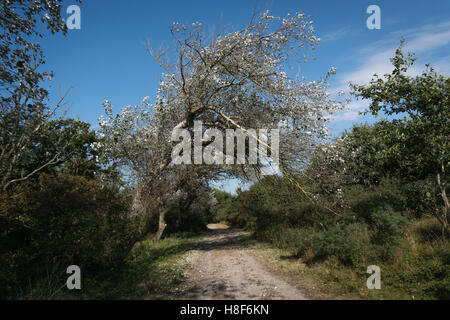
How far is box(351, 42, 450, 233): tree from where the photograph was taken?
698 centimetres

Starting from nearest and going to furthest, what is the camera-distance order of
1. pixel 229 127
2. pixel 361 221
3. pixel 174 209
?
pixel 361 221 → pixel 229 127 → pixel 174 209

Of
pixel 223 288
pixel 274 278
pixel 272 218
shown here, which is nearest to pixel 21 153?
pixel 223 288

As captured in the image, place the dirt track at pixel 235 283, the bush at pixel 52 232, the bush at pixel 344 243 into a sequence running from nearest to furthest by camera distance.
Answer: the dirt track at pixel 235 283, the bush at pixel 52 232, the bush at pixel 344 243

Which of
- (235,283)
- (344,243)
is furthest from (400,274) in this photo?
(235,283)

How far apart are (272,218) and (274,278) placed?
32.1 ft

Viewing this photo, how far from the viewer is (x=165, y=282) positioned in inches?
313

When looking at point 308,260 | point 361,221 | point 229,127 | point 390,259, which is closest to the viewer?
point 390,259

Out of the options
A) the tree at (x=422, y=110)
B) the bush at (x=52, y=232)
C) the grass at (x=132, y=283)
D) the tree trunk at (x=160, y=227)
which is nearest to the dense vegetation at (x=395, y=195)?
the tree at (x=422, y=110)

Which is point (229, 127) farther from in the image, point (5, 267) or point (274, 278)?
point (5, 267)

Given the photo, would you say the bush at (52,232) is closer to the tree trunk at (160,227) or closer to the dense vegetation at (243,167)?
the dense vegetation at (243,167)

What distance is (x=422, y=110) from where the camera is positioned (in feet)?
24.7

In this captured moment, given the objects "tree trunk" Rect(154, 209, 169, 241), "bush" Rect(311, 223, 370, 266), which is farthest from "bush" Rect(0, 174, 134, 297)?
"tree trunk" Rect(154, 209, 169, 241)

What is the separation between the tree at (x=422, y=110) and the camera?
22.9 ft

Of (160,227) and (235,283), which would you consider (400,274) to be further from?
(160,227)
